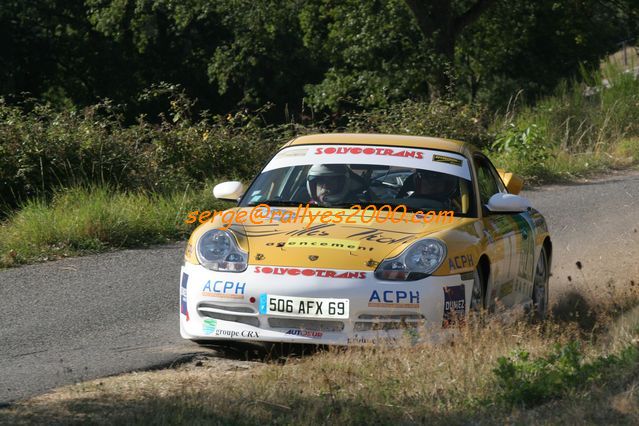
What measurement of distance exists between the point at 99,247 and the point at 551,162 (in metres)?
9.61

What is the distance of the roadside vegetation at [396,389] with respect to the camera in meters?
5.11

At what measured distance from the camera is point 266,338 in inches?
264

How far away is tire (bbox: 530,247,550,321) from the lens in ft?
28.8

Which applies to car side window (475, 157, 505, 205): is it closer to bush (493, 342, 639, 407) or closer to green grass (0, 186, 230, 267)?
bush (493, 342, 639, 407)

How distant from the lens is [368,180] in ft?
26.3

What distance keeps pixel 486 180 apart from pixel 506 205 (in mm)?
887

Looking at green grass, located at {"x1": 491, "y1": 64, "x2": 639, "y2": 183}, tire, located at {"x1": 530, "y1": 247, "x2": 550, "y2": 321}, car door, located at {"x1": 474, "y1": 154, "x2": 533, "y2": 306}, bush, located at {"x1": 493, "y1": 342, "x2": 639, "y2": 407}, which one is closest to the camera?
bush, located at {"x1": 493, "y1": 342, "x2": 639, "y2": 407}

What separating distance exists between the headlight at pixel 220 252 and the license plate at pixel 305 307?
337 mm

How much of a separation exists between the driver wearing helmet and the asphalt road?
6.31ft

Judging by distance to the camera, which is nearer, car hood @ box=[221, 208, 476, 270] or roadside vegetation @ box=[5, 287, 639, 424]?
roadside vegetation @ box=[5, 287, 639, 424]

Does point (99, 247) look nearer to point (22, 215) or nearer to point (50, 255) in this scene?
point (50, 255)

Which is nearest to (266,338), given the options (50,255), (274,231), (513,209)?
(274,231)

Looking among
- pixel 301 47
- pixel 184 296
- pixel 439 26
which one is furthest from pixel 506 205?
pixel 301 47

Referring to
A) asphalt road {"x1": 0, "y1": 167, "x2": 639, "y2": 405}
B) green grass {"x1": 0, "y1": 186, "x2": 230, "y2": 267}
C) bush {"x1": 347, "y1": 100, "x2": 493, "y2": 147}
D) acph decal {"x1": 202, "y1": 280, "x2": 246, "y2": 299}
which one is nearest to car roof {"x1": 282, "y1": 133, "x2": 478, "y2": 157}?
asphalt road {"x1": 0, "y1": 167, "x2": 639, "y2": 405}
